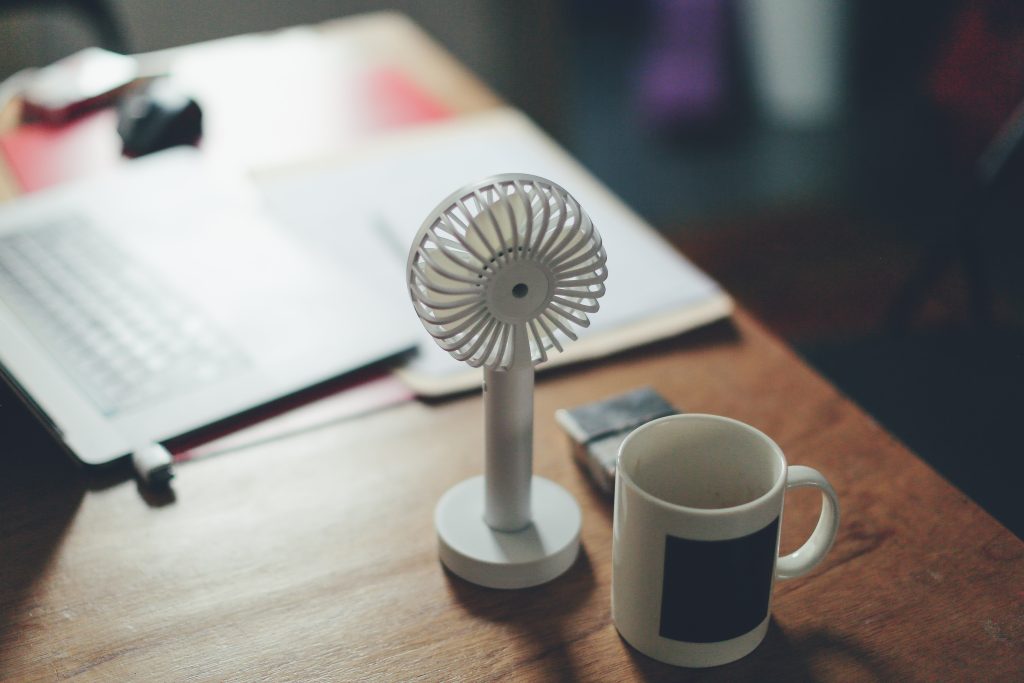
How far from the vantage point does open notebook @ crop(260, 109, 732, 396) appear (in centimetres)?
87

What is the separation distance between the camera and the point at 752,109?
2.53 meters

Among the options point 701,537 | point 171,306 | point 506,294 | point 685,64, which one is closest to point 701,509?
point 701,537

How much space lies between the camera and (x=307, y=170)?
1.17m

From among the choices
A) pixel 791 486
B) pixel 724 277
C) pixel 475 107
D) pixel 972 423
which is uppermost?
pixel 791 486

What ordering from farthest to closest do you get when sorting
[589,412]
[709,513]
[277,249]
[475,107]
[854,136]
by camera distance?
[854,136], [475,107], [277,249], [589,412], [709,513]

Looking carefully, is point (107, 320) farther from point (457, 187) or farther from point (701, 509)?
point (701, 509)

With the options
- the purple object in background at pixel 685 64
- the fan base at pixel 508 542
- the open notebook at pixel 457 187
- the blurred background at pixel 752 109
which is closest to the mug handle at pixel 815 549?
the fan base at pixel 508 542

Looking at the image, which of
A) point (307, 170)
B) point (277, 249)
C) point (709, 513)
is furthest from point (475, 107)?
point (709, 513)

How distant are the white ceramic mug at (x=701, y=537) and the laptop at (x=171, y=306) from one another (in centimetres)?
33

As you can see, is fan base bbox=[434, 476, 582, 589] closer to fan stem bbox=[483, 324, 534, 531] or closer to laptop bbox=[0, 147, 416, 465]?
fan stem bbox=[483, 324, 534, 531]

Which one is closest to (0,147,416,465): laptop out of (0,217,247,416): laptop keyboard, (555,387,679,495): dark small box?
(0,217,247,416): laptop keyboard

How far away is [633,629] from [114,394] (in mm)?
450

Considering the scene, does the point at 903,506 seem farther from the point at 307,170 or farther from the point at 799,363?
the point at 307,170

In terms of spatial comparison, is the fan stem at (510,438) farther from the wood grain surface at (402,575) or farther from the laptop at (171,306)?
the laptop at (171,306)
